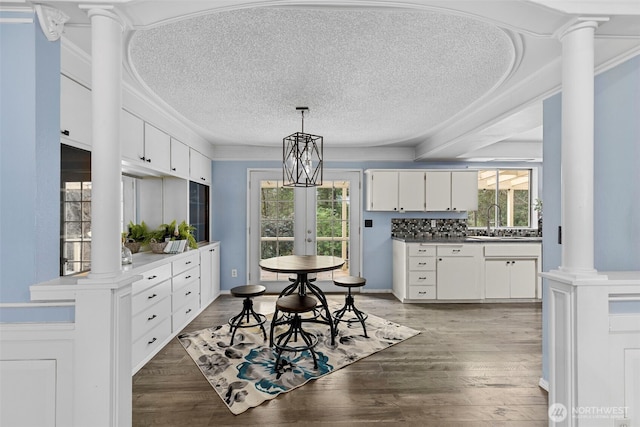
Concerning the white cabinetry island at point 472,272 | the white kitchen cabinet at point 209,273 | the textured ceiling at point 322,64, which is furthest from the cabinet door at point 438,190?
the white kitchen cabinet at point 209,273

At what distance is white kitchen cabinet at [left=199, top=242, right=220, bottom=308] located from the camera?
14.0 ft

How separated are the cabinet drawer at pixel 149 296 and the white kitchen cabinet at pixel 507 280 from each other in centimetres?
413

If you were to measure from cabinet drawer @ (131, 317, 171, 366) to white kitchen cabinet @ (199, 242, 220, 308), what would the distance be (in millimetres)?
1072

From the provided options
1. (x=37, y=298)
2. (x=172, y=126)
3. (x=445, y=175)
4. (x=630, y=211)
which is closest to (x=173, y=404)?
(x=37, y=298)

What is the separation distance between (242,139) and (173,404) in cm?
336

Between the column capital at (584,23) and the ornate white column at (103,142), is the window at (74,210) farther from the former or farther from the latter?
the column capital at (584,23)

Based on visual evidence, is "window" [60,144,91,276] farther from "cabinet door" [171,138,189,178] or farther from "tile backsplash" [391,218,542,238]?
"tile backsplash" [391,218,542,238]

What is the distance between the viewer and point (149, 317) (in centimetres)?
281

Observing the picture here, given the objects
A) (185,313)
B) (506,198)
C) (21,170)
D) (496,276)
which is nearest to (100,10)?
(21,170)

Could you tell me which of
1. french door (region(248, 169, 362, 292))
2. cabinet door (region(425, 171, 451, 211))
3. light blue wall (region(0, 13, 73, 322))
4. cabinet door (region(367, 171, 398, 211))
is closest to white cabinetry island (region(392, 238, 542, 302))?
cabinet door (region(425, 171, 451, 211))

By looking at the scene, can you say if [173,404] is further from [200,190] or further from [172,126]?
[200,190]

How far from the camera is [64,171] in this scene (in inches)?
85.0

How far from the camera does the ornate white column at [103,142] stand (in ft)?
4.51

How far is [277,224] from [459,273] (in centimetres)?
280
